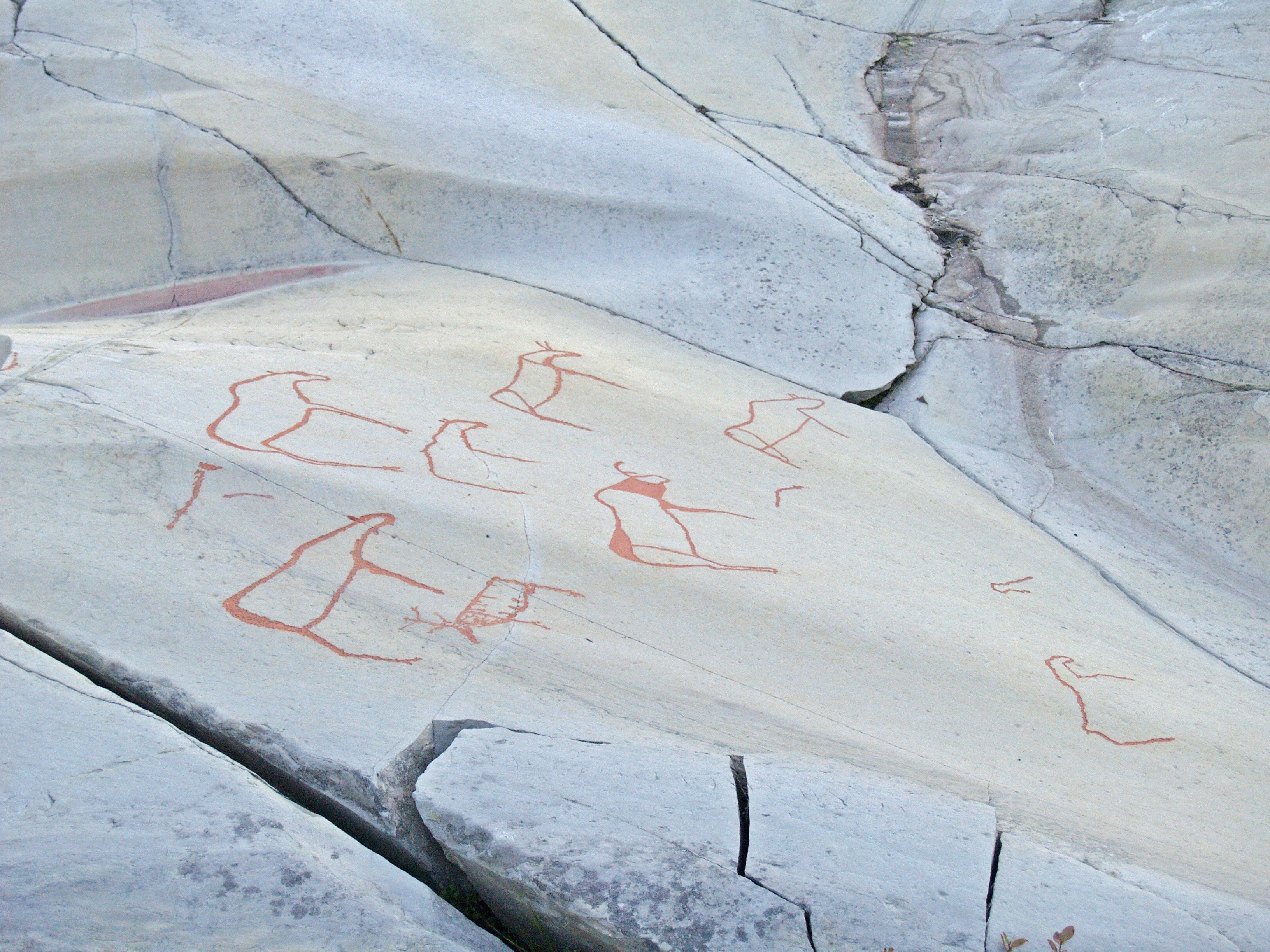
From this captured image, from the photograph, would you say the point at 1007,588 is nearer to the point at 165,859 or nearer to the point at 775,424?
the point at 775,424

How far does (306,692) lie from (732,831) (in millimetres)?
838

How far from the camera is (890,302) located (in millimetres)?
4266

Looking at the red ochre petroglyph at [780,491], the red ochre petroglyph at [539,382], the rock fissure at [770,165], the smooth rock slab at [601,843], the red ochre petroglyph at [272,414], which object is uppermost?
the rock fissure at [770,165]

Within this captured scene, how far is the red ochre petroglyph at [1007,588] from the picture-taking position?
9.45 feet

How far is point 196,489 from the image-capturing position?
2.38 m

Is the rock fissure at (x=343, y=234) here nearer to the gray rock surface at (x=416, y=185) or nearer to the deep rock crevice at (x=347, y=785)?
the gray rock surface at (x=416, y=185)

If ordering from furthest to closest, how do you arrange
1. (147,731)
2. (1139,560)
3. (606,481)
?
(1139,560)
(606,481)
(147,731)

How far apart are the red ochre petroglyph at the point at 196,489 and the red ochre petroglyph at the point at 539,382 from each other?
100 centimetres

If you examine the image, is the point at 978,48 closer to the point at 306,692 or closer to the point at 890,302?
the point at 890,302

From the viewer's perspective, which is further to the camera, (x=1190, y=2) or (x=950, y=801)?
(x=1190, y=2)

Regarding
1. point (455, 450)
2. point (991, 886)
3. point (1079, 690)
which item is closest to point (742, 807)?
point (991, 886)

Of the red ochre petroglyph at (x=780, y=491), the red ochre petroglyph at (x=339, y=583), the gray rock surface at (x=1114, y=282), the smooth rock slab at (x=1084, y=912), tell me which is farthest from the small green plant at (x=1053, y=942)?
the gray rock surface at (x=1114, y=282)

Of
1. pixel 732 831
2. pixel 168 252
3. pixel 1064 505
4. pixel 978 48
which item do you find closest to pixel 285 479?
pixel 732 831

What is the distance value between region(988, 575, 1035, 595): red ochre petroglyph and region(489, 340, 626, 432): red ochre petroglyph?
4.31 feet
